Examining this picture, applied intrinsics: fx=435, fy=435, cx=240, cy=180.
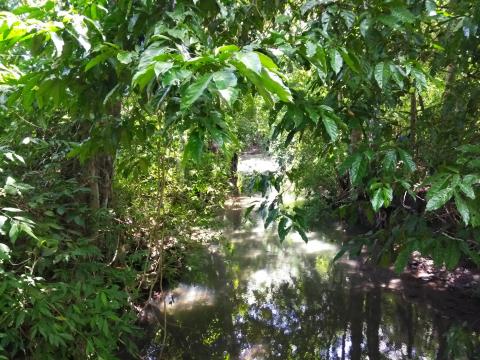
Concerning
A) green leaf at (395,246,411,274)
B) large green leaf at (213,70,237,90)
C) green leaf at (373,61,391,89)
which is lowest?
green leaf at (395,246,411,274)

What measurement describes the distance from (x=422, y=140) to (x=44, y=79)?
7.47 ft

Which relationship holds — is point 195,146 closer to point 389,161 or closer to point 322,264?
point 389,161

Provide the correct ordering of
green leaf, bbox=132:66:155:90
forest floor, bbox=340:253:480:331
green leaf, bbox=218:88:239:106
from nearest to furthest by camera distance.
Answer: green leaf, bbox=218:88:239:106 < green leaf, bbox=132:66:155:90 < forest floor, bbox=340:253:480:331

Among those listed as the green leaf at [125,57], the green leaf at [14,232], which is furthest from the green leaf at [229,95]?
the green leaf at [14,232]

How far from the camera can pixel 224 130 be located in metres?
1.22

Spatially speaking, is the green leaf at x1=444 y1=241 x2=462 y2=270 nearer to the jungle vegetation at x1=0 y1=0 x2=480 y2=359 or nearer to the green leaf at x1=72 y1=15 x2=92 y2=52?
→ the jungle vegetation at x1=0 y1=0 x2=480 y2=359

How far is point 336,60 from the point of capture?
1474 mm

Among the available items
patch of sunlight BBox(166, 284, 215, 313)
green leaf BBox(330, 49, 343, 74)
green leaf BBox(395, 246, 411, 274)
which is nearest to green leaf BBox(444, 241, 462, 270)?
green leaf BBox(395, 246, 411, 274)

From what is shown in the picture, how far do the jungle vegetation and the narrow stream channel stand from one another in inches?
55.1

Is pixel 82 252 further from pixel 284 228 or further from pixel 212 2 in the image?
pixel 212 2

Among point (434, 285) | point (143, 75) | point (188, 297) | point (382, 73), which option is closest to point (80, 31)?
point (143, 75)

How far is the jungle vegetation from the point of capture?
4.13ft

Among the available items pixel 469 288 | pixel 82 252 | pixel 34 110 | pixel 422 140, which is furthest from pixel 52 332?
pixel 469 288

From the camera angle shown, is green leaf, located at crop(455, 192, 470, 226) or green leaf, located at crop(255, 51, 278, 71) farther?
green leaf, located at crop(455, 192, 470, 226)
